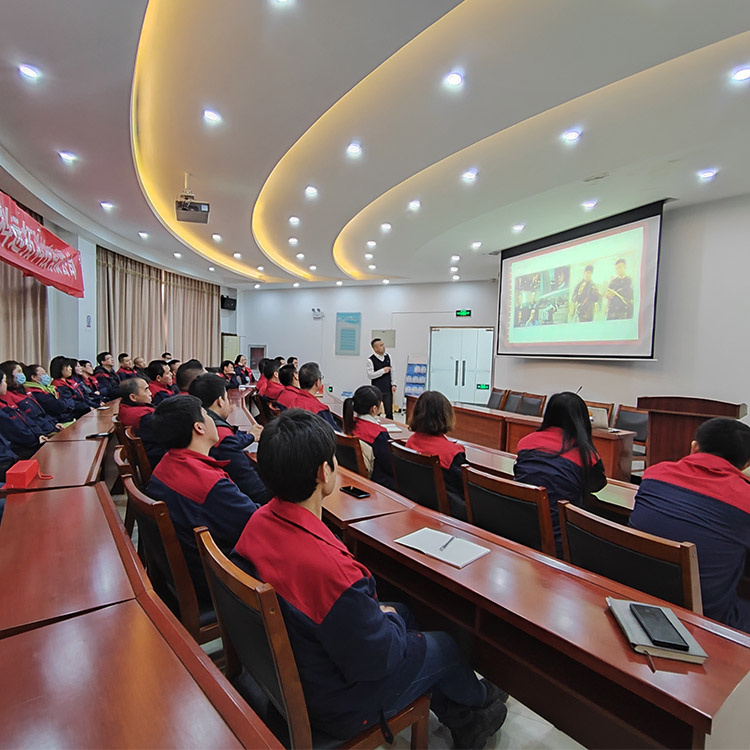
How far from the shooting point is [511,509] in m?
1.83

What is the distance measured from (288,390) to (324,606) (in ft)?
11.5

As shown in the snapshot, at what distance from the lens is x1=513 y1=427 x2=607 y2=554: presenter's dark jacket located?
2.02 metres

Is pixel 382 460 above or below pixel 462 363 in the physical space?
below

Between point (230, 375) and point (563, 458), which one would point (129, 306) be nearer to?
point (230, 375)

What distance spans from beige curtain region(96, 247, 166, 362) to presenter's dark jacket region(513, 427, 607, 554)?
800 cm

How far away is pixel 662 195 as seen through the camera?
4.82 metres

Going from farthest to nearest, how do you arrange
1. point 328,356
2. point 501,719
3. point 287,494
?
point 328,356
point 501,719
point 287,494

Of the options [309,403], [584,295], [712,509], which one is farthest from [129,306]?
[712,509]

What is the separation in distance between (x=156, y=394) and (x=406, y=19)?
4698mm

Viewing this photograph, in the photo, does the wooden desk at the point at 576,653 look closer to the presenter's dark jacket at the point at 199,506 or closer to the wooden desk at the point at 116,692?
the presenter's dark jacket at the point at 199,506

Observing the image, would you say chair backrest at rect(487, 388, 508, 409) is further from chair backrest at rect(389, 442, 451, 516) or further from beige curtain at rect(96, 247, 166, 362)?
beige curtain at rect(96, 247, 166, 362)

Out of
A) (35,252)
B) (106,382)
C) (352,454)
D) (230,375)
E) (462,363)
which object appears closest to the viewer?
(352,454)

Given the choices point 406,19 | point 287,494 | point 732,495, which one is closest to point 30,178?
point 406,19

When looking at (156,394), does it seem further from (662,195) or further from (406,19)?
(662,195)
